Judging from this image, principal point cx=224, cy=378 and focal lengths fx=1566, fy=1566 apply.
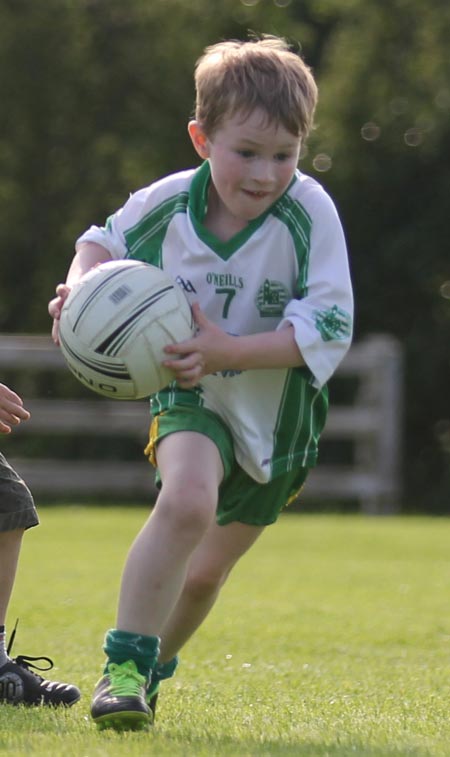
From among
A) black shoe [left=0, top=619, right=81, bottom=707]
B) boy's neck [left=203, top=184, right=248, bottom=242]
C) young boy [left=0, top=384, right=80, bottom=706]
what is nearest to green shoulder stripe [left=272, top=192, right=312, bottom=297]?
boy's neck [left=203, top=184, right=248, bottom=242]

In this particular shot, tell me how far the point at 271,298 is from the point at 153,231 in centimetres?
39

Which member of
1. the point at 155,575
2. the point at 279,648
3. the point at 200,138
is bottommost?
the point at 279,648

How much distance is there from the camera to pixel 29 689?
14.5ft

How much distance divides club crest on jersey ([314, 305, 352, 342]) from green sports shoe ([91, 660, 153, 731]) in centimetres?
99

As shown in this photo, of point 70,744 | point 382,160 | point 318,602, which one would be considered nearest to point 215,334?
point 70,744

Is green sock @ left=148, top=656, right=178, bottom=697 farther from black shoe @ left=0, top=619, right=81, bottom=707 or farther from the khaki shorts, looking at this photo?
the khaki shorts

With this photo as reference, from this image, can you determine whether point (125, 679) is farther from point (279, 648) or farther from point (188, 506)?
point (279, 648)

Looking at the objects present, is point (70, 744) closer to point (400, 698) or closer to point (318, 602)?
point (400, 698)

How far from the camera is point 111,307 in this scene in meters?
3.93

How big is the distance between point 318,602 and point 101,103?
49.1 feet

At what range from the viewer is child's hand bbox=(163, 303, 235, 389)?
12.8ft

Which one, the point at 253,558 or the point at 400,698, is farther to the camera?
the point at 253,558

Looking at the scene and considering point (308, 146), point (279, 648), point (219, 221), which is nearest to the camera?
point (219, 221)

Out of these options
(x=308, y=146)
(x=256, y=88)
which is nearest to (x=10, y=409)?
(x=256, y=88)
